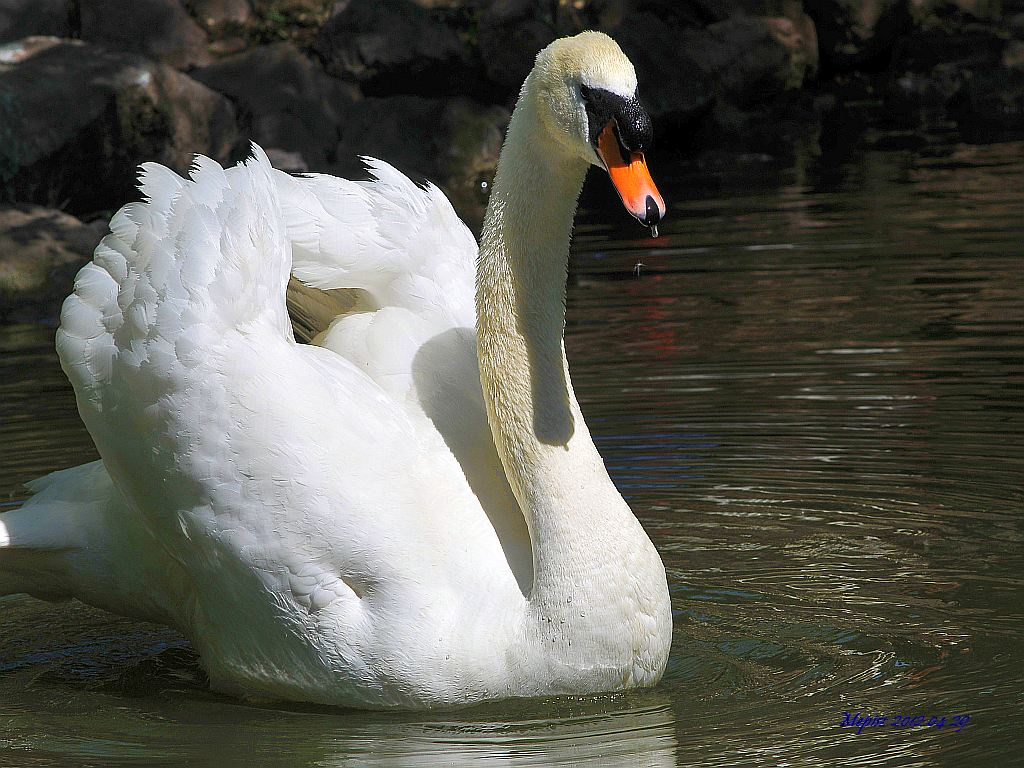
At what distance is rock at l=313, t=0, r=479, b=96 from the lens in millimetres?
19484

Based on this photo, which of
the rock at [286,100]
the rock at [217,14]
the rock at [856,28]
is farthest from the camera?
the rock at [856,28]

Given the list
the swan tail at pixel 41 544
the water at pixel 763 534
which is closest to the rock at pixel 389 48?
the water at pixel 763 534

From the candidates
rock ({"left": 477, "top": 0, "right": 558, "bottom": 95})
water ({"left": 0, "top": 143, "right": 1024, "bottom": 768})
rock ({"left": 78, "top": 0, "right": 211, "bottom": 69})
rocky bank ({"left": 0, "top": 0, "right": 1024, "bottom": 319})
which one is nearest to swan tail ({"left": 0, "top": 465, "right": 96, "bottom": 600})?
water ({"left": 0, "top": 143, "right": 1024, "bottom": 768})

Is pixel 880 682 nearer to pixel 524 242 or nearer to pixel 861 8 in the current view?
pixel 524 242

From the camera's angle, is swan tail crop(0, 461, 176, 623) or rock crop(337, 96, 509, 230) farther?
rock crop(337, 96, 509, 230)

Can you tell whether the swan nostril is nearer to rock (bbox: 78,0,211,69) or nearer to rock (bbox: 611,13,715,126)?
rock (bbox: 611,13,715,126)

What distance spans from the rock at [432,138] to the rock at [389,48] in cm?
121

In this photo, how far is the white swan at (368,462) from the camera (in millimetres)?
4250

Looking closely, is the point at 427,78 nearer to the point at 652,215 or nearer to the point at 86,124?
the point at 86,124

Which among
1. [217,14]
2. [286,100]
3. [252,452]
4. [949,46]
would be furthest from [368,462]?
[949,46]

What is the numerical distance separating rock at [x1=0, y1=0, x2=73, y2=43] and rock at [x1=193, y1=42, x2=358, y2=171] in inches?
78.6

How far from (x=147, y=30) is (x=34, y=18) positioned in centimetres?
136

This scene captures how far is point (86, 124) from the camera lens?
14.6 metres

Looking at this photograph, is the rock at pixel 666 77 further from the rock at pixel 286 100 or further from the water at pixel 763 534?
the water at pixel 763 534
